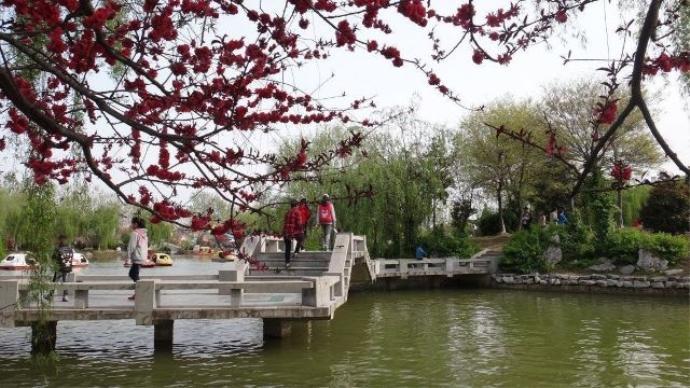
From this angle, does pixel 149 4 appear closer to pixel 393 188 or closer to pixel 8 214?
pixel 393 188

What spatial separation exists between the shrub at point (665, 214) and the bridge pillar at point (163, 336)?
2302 cm

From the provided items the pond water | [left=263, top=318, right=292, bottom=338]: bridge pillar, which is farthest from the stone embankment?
[left=263, top=318, right=292, bottom=338]: bridge pillar

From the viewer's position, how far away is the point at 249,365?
34.5 feet

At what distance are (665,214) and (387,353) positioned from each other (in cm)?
2159

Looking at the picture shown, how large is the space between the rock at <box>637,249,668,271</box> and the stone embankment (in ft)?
2.50

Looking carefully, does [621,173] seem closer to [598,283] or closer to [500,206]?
[598,283]

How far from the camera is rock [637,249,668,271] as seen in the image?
2281 cm

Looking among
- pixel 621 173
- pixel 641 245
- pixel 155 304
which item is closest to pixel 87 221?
pixel 641 245

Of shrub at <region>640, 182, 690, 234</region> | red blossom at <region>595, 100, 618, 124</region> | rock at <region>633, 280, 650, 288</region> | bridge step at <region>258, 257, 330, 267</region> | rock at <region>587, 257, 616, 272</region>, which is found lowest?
rock at <region>633, 280, 650, 288</region>

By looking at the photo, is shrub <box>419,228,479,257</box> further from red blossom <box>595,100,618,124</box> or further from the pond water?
red blossom <box>595,100,618,124</box>

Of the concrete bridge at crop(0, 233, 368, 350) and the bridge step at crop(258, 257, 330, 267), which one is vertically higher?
the bridge step at crop(258, 257, 330, 267)

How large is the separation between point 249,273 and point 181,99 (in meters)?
11.5

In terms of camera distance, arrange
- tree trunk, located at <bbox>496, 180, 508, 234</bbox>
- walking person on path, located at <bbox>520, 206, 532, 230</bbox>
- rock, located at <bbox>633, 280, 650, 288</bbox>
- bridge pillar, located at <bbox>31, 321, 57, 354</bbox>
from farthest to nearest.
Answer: walking person on path, located at <bbox>520, 206, 532, 230</bbox> < tree trunk, located at <bbox>496, 180, 508, 234</bbox> < rock, located at <bbox>633, 280, 650, 288</bbox> < bridge pillar, located at <bbox>31, 321, 57, 354</bbox>

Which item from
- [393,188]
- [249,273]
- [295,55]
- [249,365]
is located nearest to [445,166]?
[393,188]
